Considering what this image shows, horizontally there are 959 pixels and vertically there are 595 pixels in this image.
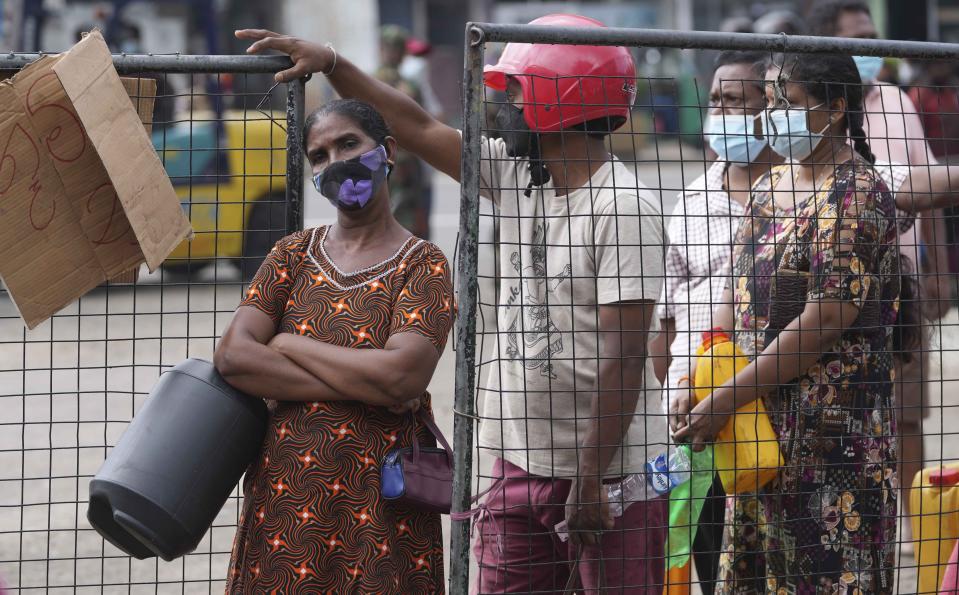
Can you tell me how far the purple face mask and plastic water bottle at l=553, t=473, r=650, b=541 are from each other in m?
0.96

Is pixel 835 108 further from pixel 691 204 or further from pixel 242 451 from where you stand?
pixel 242 451

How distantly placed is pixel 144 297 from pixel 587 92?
1005cm

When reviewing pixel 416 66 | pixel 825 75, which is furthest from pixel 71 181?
pixel 416 66

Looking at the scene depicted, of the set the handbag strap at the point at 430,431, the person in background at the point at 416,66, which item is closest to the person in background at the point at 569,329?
the handbag strap at the point at 430,431

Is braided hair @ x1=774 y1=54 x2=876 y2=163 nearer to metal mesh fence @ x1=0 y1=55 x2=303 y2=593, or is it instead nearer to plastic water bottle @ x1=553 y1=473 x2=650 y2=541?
plastic water bottle @ x1=553 y1=473 x2=650 y2=541

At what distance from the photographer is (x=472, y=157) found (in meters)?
2.88

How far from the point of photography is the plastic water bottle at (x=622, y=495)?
3057 millimetres

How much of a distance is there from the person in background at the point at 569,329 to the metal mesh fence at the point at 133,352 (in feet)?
1.08

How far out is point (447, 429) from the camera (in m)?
6.92

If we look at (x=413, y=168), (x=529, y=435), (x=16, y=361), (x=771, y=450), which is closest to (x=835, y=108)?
(x=771, y=450)

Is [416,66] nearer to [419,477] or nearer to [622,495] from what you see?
[622,495]

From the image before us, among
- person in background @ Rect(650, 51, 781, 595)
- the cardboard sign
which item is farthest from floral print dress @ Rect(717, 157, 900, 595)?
the cardboard sign

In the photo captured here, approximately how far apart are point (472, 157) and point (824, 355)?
3.67 ft

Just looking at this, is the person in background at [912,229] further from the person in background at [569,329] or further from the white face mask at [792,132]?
the person in background at [569,329]
